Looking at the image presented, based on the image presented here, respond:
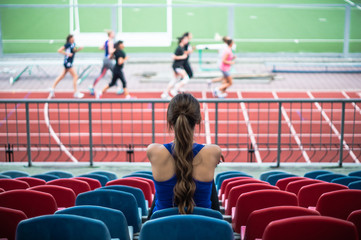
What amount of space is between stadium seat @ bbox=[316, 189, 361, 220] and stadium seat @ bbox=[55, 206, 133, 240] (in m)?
1.52

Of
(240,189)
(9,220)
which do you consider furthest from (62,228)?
(240,189)

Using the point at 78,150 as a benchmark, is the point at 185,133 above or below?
above

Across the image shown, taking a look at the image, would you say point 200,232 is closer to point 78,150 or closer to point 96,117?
point 78,150

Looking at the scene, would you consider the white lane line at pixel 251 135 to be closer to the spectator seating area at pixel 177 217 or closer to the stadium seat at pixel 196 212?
the spectator seating area at pixel 177 217

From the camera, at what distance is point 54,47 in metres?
26.1

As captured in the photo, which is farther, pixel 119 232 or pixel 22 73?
pixel 22 73

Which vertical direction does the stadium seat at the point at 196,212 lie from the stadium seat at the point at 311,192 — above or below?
above

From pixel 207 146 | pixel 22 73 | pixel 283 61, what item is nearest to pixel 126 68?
pixel 22 73

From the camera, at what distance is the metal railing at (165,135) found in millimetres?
10656

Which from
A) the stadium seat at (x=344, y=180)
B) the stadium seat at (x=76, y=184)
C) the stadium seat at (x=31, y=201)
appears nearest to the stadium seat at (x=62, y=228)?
the stadium seat at (x=31, y=201)

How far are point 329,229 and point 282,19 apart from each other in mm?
30836

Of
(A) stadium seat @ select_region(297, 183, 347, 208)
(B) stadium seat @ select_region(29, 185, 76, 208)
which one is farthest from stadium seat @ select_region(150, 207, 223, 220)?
(A) stadium seat @ select_region(297, 183, 347, 208)

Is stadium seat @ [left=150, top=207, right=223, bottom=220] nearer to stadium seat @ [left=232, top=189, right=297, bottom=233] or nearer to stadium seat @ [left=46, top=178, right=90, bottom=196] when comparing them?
stadium seat @ [left=232, top=189, right=297, bottom=233]

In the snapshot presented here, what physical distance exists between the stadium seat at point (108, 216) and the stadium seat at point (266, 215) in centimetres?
85
